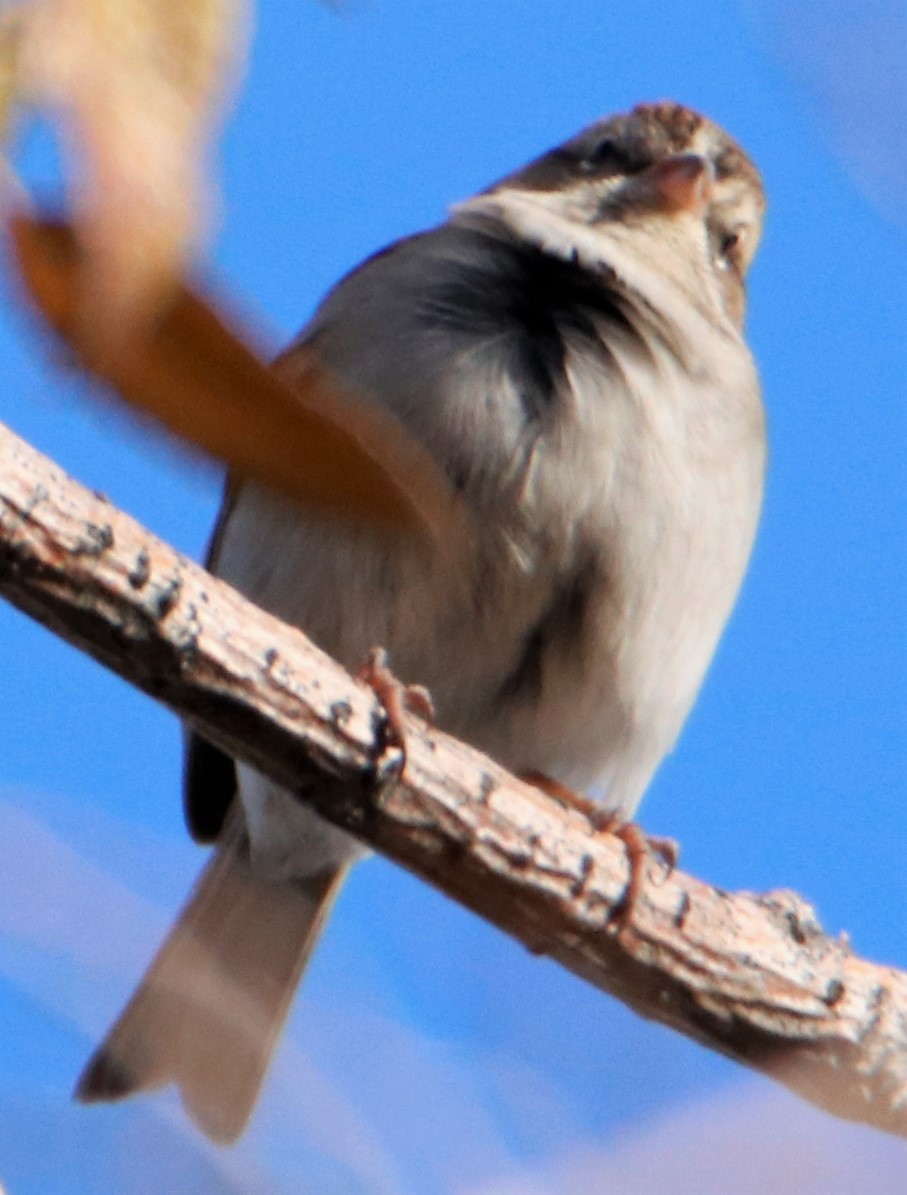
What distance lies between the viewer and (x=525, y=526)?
3.07 meters

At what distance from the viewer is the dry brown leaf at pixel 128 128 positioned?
554 mm

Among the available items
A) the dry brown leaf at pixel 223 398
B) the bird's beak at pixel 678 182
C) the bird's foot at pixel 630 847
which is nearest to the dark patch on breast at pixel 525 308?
the bird's beak at pixel 678 182

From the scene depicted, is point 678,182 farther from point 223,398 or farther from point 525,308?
point 223,398

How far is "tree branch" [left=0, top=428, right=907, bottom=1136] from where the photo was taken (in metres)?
1.88

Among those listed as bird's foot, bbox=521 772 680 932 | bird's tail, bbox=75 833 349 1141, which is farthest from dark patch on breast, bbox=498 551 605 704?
bird's tail, bbox=75 833 349 1141

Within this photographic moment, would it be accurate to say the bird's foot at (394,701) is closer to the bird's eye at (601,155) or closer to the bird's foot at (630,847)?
the bird's foot at (630,847)

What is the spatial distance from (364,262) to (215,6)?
9.86 ft

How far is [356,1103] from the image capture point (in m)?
0.97

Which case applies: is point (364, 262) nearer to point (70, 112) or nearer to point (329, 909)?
point (329, 909)

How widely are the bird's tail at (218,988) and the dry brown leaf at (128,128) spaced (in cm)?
237

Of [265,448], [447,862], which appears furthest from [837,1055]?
[265,448]

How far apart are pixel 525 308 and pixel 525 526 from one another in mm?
440

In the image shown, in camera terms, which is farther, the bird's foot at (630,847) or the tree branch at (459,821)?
the bird's foot at (630,847)

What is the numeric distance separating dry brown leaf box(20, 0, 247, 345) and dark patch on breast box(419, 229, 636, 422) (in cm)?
245
